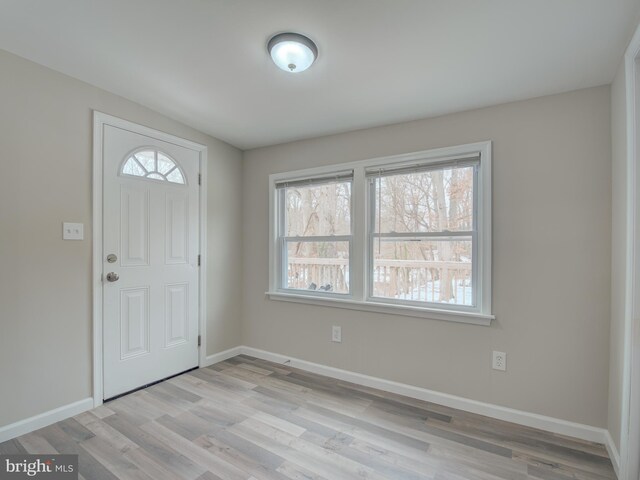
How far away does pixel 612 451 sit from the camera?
1.84 metres

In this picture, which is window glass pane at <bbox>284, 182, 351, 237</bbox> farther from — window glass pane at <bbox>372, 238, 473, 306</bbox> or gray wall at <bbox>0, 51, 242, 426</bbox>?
gray wall at <bbox>0, 51, 242, 426</bbox>

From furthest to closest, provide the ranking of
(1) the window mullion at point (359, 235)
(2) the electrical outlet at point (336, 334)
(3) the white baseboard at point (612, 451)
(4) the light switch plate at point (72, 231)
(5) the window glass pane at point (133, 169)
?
1. (2) the electrical outlet at point (336, 334)
2. (1) the window mullion at point (359, 235)
3. (5) the window glass pane at point (133, 169)
4. (4) the light switch plate at point (72, 231)
5. (3) the white baseboard at point (612, 451)

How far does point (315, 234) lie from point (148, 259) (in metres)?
1.51

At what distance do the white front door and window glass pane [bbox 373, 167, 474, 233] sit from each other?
180cm

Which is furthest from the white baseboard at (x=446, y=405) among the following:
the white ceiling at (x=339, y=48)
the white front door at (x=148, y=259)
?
the white ceiling at (x=339, y=48)

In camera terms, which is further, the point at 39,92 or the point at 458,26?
the point at 39,92

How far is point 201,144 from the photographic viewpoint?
10.5 feet

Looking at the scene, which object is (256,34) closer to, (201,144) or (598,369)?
(201,144)

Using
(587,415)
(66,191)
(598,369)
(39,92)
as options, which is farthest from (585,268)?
(39,92)

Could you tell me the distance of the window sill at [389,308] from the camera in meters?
2.36

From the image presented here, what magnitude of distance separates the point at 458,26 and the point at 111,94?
2469mm

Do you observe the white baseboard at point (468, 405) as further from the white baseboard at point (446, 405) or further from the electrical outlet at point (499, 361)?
the electrical outlet at point (499, 361)

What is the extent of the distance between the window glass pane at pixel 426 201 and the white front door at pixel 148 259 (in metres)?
1.80

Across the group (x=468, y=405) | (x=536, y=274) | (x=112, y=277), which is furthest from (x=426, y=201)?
(x=112, y=277)
